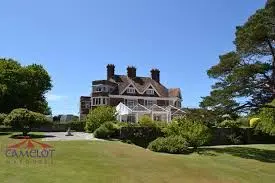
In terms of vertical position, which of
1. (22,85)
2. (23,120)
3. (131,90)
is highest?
(131,90)

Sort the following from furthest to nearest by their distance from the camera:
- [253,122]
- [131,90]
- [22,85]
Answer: [131,90] → [22,85] → [253,122]

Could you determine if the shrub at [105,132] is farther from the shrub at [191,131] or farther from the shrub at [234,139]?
the shrub at [234,139]

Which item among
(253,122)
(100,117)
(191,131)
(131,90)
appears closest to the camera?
(191,131)

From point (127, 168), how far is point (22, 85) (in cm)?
4531

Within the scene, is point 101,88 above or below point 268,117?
above

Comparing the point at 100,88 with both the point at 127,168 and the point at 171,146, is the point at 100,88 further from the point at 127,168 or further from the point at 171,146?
the point at 127,168

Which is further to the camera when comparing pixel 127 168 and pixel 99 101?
pixel 99 101

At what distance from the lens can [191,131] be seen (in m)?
35.2

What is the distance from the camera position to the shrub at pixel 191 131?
34781 millimetres

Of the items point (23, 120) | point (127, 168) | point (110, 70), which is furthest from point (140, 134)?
point (110, 70)

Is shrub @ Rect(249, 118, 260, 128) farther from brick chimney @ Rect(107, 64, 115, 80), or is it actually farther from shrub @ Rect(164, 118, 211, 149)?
brick chimney @ Rect(107, 64, 115, 80)

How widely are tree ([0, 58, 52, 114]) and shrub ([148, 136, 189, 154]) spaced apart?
32.9 m

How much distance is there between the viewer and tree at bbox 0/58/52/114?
59.0 metres

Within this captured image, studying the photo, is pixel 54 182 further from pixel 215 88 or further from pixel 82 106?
pixel 82 106
